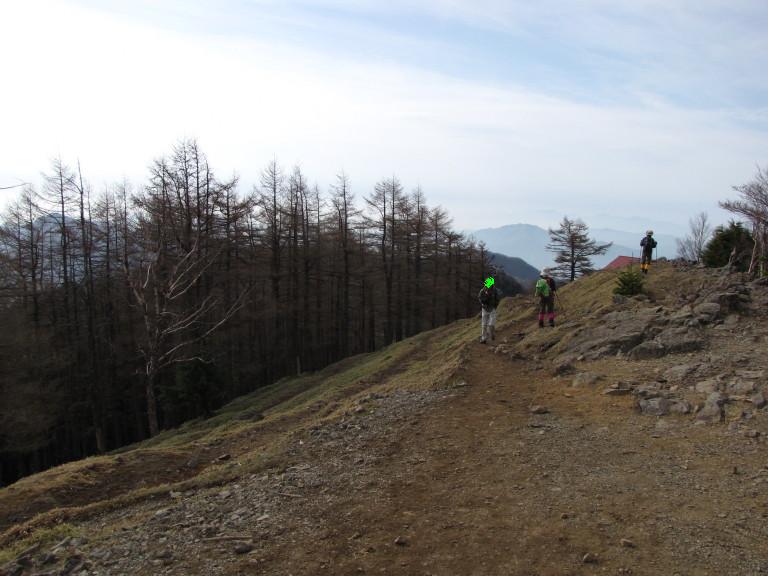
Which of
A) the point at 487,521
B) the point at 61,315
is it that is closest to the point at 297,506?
the point at 487,521

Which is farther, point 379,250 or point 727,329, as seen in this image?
point 379,250

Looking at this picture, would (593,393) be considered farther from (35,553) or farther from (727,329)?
(35,553)

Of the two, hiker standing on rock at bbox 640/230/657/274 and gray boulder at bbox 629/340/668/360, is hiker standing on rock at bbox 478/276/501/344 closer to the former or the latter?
gray boulder at bbox 629/340/668/360

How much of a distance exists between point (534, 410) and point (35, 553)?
820 cm

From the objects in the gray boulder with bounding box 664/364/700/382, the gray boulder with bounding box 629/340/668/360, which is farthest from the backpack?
the gray boulder with bounding box 664/364/700/382

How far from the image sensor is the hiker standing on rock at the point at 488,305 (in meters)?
15.0

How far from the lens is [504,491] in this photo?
6539 mm

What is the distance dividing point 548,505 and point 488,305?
31.6ft

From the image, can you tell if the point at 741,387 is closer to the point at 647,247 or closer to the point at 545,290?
the point at 545,290

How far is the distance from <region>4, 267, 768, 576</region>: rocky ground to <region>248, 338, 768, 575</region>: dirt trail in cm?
2

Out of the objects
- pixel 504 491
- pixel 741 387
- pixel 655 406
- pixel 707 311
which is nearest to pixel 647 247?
pixel 707 311

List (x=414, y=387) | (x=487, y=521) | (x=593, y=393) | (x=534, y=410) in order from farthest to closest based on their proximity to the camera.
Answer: (x=414, y=387) → (x=593, y=393) → (x=534, y=410) → (x=487, y=521)

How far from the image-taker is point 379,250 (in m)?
39.6

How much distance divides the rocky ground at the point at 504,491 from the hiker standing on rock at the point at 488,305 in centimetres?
389
